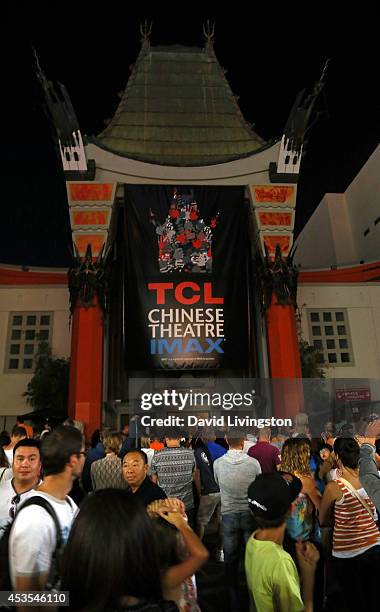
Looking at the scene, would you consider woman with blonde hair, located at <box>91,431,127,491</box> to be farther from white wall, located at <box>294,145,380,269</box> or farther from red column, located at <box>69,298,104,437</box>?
white wall, located at <box>294,145,380,269</box>

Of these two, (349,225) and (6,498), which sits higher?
(349,225)

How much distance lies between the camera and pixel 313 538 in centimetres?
294

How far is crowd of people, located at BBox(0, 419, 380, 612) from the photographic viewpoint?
1.22 metres

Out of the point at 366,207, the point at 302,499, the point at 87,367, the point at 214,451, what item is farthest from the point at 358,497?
the point at 366,207

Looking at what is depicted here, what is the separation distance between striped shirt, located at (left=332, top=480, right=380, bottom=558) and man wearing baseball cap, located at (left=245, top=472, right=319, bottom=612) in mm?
482

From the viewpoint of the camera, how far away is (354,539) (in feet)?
8.77

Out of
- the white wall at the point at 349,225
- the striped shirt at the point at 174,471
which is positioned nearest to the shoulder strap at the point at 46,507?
the striped shirt at the point at 174,471

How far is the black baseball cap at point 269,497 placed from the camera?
81.4 inches

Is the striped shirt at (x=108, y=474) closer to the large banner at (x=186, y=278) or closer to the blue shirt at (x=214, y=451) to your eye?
the blue shirt at (x=214, y=451)

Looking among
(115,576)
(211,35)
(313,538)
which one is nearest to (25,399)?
(313,538)

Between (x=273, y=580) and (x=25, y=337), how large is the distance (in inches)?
691

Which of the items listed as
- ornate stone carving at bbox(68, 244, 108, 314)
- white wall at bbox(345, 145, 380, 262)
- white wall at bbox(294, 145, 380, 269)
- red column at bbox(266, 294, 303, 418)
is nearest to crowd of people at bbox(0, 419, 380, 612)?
red column at bbox(266, 294, 303, 418)

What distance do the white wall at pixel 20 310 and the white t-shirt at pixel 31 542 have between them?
16877 millimetres

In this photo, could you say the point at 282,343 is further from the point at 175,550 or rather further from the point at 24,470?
the point at 175,550
